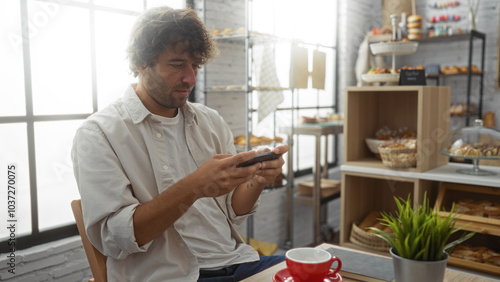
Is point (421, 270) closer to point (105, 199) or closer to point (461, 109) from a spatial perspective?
point (105, 199)

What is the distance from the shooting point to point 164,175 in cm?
138

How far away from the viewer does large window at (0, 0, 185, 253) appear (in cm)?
193

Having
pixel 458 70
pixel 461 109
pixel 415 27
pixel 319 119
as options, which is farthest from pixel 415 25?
pixel 319 119

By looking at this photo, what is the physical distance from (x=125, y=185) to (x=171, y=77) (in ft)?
1.27

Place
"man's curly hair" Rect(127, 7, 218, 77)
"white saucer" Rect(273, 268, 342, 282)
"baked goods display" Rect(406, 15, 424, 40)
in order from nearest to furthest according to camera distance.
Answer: "white saucer" Rect(273, 268, 342, 282) < "man's curly hair" Rect(127, 7, 218, 77) < "baked goods display" Rect(406, 15, 424, 40)

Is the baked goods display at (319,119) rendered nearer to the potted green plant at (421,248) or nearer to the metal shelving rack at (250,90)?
the metal shelving rack at (250,90)

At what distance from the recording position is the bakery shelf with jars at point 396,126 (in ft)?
6.80

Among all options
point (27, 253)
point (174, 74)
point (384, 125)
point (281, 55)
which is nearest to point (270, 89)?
point (384, 125)

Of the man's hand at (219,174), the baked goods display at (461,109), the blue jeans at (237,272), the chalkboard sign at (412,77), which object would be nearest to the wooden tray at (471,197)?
the chalkboard sign at (412,77)

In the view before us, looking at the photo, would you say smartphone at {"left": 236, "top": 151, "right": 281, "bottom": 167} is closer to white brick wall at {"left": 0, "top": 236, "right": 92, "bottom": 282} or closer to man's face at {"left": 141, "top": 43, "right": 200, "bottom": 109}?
man's face at {"left": 141, "top": 43, "right": 200, "bottom": 109}

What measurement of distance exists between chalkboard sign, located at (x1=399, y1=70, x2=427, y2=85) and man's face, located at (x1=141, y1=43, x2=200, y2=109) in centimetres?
118

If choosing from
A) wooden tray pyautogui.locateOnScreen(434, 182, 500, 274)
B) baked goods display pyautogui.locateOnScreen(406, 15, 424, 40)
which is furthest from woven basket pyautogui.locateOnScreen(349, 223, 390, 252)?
baked goods display pyautogui.locateOnScreen(406, 15, 424, 40)

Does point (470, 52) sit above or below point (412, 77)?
above

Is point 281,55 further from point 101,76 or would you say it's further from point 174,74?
point 174,74
